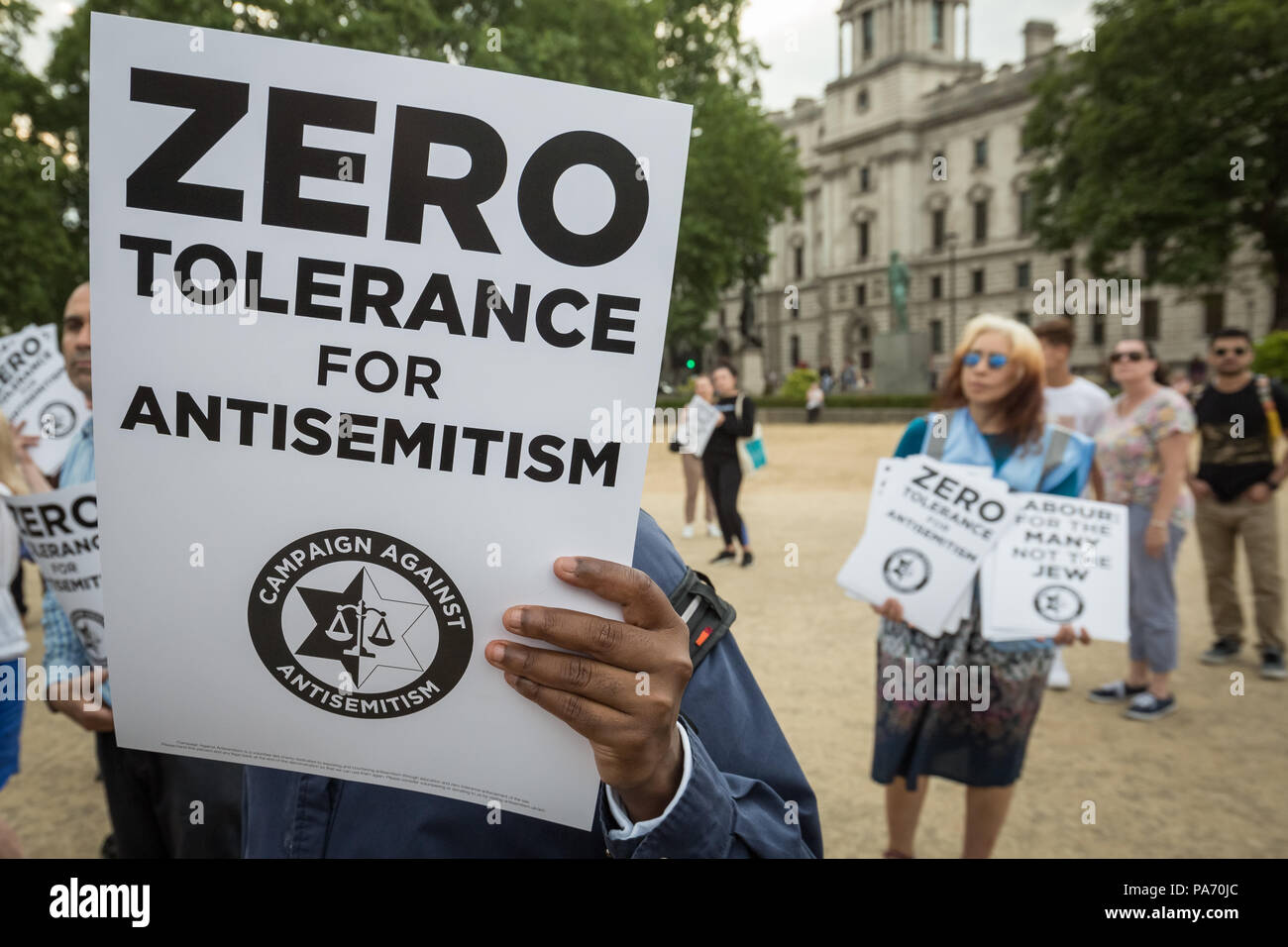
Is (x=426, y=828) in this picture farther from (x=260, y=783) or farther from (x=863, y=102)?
(x=863, y=102)

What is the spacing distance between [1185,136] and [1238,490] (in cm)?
2837

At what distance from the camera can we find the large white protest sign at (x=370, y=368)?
956 millimetres

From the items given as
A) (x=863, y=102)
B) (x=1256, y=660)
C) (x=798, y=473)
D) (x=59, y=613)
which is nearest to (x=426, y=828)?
(x=59, y=613)

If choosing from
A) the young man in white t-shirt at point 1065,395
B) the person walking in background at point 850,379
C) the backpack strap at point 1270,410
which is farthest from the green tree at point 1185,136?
the young man in white t-shirt at point 1065,395

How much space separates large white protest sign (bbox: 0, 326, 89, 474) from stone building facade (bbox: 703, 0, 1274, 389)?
4586 centimetres

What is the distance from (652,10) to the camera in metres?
21.7

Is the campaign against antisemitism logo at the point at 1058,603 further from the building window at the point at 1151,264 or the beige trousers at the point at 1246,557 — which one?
the building window at the point at 1151,264

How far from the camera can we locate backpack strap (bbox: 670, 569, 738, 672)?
121cm

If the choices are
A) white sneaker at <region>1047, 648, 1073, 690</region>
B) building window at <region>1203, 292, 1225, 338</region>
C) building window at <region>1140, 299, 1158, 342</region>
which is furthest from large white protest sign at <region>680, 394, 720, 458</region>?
building window at <region>1140, 299, 1158, 342</region>

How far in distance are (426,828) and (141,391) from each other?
64 cm

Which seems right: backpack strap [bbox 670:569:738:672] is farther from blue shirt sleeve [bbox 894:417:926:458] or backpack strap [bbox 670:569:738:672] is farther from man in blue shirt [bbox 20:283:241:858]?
blue shirt sleeve [bbox 894:417:926:458]

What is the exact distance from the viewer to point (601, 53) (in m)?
20.1

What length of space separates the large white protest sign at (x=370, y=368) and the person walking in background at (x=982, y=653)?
7.35 feet
